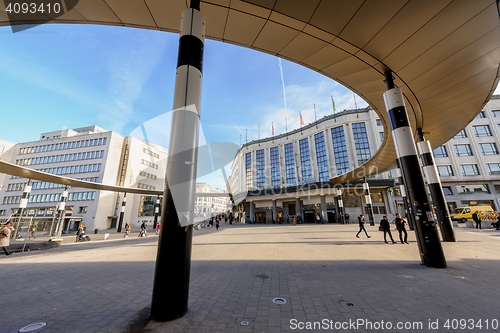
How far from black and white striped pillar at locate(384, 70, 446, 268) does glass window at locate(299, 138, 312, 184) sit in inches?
1590

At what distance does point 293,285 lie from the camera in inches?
203

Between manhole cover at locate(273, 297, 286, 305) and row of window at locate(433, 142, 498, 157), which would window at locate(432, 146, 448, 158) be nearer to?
row of window at locate(433, 142, 498, 157)

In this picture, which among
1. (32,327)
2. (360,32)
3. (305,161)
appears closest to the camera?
(32,327)

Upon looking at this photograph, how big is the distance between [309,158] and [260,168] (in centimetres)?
1444

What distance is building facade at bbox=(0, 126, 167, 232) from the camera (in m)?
46.9

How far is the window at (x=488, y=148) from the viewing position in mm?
37938

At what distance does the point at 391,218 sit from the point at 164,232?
4255 centimetres

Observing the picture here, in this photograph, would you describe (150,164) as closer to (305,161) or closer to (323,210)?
(305,161)

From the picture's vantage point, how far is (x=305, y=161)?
4900 centimetres

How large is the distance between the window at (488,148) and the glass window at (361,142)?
2064 centimetres

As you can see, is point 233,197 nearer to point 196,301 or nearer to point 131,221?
point 131,221

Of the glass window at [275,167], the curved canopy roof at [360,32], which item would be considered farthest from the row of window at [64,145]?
the curved canopy roof at [360,32]

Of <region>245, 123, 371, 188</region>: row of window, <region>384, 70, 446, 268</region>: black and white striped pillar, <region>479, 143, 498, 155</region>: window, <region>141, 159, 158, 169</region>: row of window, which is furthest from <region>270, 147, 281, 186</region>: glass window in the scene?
<region>384, 70, 446, 268</region>: black and white striped pillar

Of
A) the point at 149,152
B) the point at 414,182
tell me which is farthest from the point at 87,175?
the point at 414,182
